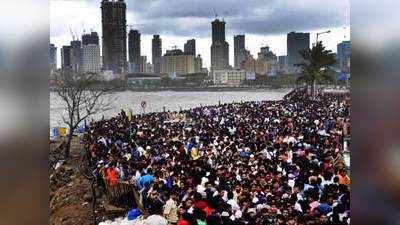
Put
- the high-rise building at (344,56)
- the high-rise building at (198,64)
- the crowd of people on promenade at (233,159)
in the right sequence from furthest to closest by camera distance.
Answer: the high-rise building at (198,64), the crowd of people on promenade at (233,159), the high-rise building at (344,56)

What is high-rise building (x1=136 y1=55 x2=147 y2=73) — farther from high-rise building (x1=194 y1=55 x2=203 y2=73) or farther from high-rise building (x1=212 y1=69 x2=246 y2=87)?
high-rise building (x1=212 y1=69 x2=246 y2=87)

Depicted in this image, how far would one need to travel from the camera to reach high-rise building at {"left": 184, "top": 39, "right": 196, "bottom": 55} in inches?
142

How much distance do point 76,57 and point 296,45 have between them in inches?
52.7

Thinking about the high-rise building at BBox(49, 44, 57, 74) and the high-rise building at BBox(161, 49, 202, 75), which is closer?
the high-rise building at BBox(49, 44, 57, 74)

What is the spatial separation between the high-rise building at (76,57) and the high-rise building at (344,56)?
1535 millimetres

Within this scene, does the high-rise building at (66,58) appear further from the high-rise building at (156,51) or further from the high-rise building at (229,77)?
the high-rise building at (229,77)

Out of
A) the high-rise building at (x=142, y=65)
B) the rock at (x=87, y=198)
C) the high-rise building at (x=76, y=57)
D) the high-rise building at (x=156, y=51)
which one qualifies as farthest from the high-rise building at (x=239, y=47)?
the rock at (x=87, y=198)

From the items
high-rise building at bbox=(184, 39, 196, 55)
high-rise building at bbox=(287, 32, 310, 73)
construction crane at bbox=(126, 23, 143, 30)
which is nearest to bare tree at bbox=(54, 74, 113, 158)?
construction crane at bbox=(126, 23, 143, 30)

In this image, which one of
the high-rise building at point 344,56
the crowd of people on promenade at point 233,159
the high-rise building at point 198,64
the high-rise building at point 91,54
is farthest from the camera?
the high-rise building at point 198,64

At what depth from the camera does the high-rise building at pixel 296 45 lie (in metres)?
3.46

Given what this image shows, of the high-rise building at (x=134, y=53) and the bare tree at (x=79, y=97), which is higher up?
the high-rise building at (x=134, y=53)

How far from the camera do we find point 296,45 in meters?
3.49

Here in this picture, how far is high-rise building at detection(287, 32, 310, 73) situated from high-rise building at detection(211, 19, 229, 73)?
382 mm
